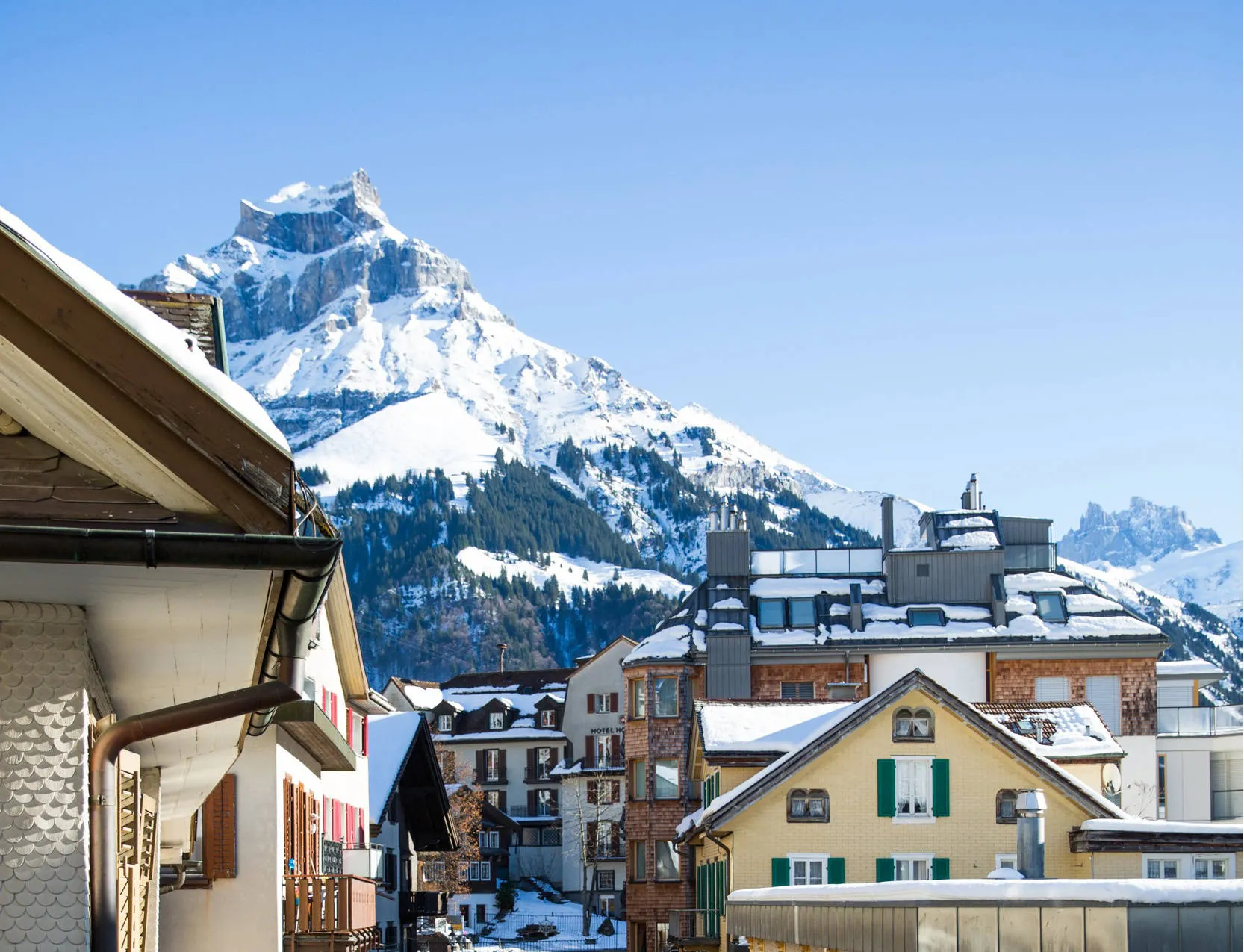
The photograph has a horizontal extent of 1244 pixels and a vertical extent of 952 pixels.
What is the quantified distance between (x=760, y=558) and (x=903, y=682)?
92.2 feet

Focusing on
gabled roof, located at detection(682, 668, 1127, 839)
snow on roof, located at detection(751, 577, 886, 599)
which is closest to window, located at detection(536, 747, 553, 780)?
snow on roof, located at detection(751, 577, 886, 599)

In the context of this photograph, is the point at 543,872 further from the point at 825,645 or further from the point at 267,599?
the point at 267,599

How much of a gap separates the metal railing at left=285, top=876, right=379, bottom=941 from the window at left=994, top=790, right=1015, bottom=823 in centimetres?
1880

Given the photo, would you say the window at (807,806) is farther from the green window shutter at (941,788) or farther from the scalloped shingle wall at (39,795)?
the scalloped shingle wall at (39,795)

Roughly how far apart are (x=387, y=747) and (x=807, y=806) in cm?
1032

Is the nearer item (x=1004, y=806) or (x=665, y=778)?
(x=1004, y=806)

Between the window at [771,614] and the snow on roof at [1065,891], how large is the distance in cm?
4846

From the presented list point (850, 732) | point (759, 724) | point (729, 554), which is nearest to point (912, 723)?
point (850, 732)

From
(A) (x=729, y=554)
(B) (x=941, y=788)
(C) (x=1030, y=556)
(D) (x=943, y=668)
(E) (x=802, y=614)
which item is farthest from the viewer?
→ (C) (x=1030, y=556)

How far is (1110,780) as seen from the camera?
43.2m

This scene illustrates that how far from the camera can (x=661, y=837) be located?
57.8 m

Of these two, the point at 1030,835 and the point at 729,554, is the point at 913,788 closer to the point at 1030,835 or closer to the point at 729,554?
the point at 1030,835

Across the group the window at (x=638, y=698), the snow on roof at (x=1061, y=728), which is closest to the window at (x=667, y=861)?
the window at (x=638, y=698)

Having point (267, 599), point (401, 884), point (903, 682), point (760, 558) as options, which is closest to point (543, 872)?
point (760, 558)
